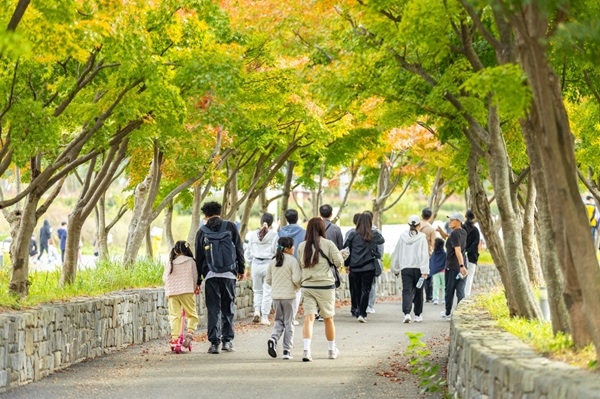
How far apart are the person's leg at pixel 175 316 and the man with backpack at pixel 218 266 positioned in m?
0.42

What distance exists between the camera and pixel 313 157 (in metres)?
29.0

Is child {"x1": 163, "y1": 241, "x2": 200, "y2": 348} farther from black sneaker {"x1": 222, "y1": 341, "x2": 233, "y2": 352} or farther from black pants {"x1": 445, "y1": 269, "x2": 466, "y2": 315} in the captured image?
black pants {"x1": 445, "y1": 269, "x2": 466, "y2": 315}

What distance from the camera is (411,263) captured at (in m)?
19.8

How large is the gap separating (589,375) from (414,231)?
13430mm

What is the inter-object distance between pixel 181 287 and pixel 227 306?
0.66 metres

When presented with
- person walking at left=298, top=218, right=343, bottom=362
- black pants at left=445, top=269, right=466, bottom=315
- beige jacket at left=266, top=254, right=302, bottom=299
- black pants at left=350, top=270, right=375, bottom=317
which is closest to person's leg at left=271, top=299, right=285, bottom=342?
beige jacket at left=266, top=254, right=302, bottom=299

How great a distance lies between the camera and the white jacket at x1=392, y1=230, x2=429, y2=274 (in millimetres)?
19781

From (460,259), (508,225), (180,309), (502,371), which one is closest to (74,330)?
(180,309)

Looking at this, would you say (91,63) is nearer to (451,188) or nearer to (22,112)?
(22,112)

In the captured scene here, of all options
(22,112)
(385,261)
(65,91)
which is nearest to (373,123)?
(385,261)

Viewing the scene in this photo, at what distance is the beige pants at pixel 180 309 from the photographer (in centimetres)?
1486

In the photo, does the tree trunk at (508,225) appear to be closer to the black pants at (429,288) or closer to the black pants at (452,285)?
the black pants at (452,285)

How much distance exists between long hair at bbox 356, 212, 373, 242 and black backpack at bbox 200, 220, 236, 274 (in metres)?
5.38

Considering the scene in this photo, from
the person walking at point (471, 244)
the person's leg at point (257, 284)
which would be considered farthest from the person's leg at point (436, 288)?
the person's leg at point (257, 284)
